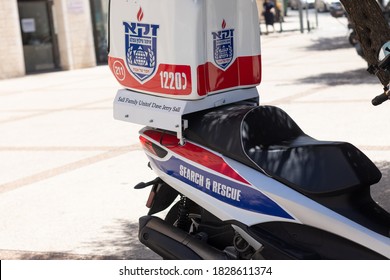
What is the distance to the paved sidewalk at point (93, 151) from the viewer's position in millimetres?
5234

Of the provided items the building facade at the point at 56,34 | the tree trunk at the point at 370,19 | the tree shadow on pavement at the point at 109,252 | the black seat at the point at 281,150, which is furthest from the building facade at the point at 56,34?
the black seat at the point at 281,150

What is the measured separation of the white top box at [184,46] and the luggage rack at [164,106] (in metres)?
0.03

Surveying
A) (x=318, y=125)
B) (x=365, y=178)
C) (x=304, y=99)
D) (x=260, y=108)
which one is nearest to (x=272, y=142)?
(x=260, y=108)

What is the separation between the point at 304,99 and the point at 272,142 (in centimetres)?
764

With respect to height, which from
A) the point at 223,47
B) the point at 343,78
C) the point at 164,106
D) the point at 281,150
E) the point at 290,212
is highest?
the point at 223,47

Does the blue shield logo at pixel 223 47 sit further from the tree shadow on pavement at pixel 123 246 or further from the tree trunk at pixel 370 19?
the tree shadow on pavement at pixel 123 246

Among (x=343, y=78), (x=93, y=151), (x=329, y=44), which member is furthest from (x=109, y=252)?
(x=329, y=44)

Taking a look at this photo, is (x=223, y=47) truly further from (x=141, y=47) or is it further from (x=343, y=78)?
(x=343, y=78)

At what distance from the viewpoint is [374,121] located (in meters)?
8.66

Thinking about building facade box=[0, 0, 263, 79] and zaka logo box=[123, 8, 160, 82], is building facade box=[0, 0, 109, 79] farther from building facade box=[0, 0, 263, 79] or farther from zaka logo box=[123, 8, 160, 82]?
zaka logo box=[123, 8, 160, 82]

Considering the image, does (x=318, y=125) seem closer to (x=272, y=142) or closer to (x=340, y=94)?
(x=340, y=94)

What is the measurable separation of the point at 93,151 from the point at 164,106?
15.2 ft

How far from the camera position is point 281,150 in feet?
11.2

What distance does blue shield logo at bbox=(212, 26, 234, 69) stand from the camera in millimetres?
3834
